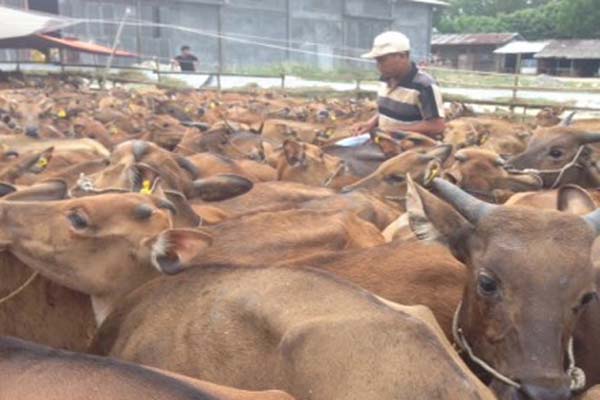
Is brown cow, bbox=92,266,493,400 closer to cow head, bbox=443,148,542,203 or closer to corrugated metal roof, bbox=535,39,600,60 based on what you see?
cow head, bbox=443,148,542,203

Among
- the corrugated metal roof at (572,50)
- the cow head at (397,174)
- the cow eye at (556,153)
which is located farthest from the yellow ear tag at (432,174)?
the corrugated metal roof at (572,50)

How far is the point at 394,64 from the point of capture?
898 cm

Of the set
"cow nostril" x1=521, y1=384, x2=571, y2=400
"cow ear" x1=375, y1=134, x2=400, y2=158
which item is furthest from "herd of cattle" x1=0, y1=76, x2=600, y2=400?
"cow ear" x1=375, y1=134, x2=400, y2=158

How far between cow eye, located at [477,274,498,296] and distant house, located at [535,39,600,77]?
52987 millimetres

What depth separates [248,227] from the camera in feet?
16.7

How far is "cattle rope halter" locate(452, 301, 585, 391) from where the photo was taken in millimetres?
3381

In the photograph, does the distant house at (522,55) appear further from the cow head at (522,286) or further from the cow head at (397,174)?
the cow head at (522,286)

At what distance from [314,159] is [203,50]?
3174 centimetres

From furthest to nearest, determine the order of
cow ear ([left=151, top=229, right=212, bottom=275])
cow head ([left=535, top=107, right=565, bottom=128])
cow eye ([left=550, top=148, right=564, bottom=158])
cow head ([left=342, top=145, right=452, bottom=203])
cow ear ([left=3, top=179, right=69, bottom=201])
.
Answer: cow head ([left=535, top=107, right=565, bottom=128]) < cow head ([left=342, top=145, right=452, bottom=203]) < cow eye ([left=550, top=148, right=564, bottom=158]) < cow ear ([left=3, top=179, right=69, bottom=201]) < cow ear ([left=151, top=229, right=212, bottom=275])

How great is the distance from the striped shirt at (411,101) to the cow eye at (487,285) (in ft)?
19.0

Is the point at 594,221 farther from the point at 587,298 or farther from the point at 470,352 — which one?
the point at 470,352

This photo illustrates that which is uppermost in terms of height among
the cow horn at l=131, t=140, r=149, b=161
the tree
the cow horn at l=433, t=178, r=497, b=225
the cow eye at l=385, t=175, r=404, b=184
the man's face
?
the tree

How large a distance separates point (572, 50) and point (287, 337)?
55.7 m

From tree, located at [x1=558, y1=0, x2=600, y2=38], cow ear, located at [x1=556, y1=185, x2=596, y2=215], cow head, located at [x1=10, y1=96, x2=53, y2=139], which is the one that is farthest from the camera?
tree, located at [x1=558, y1=0, x2=600, y2=38]
